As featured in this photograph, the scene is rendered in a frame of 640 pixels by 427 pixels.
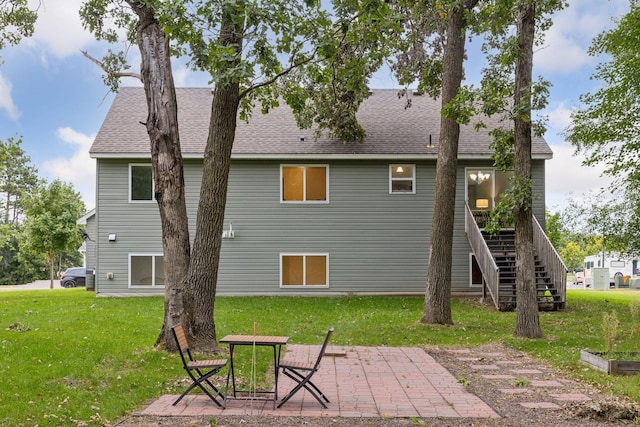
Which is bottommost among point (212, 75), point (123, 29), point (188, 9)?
point (212, 75)

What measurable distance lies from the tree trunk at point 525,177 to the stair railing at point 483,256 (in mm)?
4513

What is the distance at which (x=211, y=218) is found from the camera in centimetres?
967

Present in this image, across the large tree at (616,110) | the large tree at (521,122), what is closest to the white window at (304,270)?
the large tree at (616,110)

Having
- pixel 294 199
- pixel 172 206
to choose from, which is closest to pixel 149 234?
pixel 294 199

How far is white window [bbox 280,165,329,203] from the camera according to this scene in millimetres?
19797

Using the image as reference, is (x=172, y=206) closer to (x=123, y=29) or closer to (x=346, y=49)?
(x=123, y=29)

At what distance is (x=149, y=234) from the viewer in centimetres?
1945

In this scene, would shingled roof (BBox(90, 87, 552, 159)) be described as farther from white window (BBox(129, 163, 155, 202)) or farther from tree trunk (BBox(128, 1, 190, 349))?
tree trunk (BBox(128, 1, 190, 349))

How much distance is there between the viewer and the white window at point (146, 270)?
1950cm

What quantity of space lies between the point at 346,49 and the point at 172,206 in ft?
20.8

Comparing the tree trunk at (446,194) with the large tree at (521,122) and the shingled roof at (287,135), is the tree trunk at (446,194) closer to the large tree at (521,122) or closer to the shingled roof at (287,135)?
the large tree at (521,122)

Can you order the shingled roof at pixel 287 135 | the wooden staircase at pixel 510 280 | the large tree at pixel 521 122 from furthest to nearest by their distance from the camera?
the shingled roof at pixel 287 135 < the wooden staircase at pixel 510 280 < the large tree at pixel 521 122

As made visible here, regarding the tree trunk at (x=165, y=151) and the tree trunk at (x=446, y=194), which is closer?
the tree trunk at (x=165, y=151)

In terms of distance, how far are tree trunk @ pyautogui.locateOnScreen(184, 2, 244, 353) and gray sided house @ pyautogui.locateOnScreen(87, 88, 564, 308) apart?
31.5 ft
